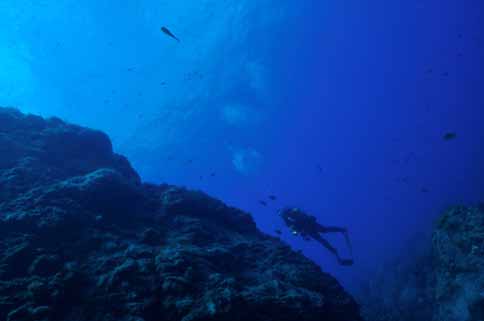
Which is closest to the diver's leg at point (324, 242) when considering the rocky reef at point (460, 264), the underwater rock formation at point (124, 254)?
the rocky reef at point (460, 264)

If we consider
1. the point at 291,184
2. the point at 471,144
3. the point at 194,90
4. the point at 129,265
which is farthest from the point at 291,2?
the point at 291,184

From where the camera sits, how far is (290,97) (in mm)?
73750

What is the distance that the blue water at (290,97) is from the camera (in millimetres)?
38469

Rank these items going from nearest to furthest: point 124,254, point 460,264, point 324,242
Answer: point 124,254, point 460,264, point 324,242

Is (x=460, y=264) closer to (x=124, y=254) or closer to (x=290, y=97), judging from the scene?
(x=124, y=254)

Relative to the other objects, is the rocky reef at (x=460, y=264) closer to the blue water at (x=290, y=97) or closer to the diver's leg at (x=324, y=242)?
the diver's leg at (x=324, y=242)

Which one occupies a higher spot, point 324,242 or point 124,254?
point 324,242

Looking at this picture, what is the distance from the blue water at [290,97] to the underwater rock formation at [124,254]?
15.0m

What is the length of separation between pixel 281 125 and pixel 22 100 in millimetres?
55434

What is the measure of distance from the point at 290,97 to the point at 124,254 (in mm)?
70272

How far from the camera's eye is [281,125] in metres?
81.1

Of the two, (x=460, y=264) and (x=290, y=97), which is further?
(x=290, y=97)

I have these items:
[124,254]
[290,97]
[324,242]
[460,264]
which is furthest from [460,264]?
[290,97]

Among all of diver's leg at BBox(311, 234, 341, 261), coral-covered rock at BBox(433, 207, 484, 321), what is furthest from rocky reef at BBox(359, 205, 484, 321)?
diver's leg at BBox(311, 234, 341, 261)
